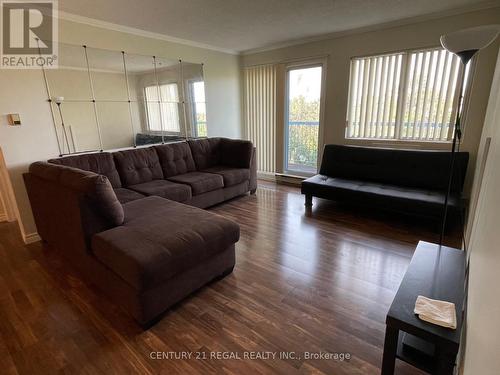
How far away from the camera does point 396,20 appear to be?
3438 millimetres

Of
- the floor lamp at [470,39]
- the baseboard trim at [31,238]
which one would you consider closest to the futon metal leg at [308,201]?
the floor lamp at [470,39]

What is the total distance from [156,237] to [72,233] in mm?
791

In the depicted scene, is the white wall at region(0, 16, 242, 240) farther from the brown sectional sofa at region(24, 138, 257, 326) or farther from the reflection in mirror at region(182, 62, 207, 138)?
the reflection in mirror at region(182, 62, 207, 138)

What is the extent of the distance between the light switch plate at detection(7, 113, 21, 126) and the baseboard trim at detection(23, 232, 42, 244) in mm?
1215

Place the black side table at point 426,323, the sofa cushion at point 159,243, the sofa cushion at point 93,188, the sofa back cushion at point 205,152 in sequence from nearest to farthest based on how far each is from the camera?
the black side table at point 426,323 → the sofa cushion at point 159,243 → the sofa cushion at point 93,188 → the sofa back cushion at point 205,152

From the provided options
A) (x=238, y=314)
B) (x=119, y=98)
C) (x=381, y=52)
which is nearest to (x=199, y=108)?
(x=119, y=98)

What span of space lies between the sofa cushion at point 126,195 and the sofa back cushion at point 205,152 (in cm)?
130

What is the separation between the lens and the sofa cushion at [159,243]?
5.29ft

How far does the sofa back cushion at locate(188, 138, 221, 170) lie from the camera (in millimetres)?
4223

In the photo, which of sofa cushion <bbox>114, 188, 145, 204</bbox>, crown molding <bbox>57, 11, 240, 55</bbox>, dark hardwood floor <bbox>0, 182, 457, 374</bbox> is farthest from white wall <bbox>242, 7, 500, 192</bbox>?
sofa cushion <bbox>114, 188, 145, 204</bbox>

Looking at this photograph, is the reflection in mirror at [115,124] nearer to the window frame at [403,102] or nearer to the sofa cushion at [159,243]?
the sofa cushion at [159,243]

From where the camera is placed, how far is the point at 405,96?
11.8ft

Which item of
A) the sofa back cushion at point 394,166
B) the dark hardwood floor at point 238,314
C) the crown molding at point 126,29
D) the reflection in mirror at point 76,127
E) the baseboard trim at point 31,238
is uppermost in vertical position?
the crown molding at point 126,29

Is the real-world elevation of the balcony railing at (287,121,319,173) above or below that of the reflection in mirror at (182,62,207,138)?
below
